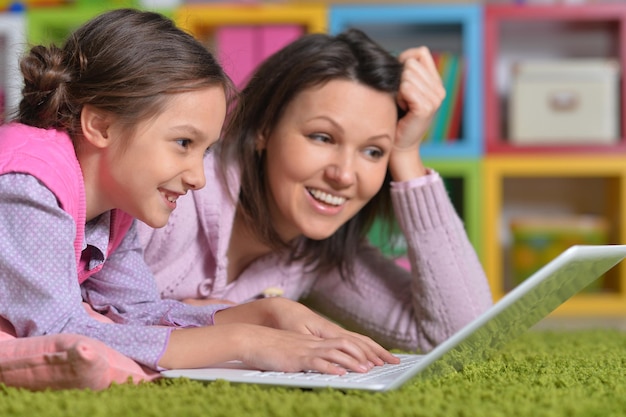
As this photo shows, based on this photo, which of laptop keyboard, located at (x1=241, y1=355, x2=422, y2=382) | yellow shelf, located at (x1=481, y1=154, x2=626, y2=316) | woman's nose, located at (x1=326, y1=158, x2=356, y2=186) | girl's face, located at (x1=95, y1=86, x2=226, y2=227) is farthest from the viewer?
yellow shelf, located at (x1=481, y1=154, x2=626, y2=316)

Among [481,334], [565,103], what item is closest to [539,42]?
[565,103]

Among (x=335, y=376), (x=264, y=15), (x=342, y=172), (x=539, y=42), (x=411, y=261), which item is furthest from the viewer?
(x=539, y=42)

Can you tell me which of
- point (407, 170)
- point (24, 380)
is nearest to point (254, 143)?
point (407, 170)

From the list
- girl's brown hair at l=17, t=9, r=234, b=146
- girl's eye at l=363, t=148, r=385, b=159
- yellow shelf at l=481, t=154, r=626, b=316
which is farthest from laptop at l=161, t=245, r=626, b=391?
yellow shelf at l=481, t=154, r=626, b=316

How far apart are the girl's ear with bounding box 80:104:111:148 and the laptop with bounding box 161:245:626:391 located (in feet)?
0.99

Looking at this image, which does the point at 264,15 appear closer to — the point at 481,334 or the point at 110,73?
the point at 110,73

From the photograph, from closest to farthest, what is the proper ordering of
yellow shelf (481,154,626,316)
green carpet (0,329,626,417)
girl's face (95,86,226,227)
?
green carpet (0,329,626,417)
girl's face (95,86,226,227)
yellow shelf (481,154,626,316)

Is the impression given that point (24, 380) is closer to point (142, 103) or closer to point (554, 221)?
point (142, 103)

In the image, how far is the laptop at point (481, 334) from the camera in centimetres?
83

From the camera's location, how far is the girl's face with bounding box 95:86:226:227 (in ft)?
3.48

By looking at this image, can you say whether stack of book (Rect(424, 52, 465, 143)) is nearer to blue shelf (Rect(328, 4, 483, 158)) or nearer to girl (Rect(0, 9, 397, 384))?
blue shelf (Rect(328, 4, 483, 158))

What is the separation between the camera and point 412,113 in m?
1.46

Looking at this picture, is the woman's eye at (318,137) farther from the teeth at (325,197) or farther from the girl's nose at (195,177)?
the girl's nose at (195,177)

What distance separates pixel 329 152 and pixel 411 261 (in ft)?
0.79
